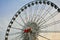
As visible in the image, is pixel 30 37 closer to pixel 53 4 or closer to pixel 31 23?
pixel 31 23

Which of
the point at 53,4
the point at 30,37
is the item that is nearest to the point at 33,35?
the point at 30,37

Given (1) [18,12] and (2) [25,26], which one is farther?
(1) [18,12]

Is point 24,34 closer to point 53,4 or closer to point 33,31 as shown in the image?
point 33,31

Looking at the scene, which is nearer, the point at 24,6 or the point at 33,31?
the point at 33,31

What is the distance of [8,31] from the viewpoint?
156 ft

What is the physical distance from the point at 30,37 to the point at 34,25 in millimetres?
2090

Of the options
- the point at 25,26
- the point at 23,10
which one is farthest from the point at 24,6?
the point at 25,26

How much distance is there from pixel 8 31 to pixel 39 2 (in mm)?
7932

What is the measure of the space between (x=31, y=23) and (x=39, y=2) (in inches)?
179

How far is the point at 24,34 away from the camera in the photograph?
43000mm

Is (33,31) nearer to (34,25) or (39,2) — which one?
(34,25)

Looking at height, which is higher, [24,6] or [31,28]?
[24,6]

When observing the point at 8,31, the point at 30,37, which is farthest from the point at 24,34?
the point at 8,31

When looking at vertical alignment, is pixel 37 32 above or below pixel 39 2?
below
